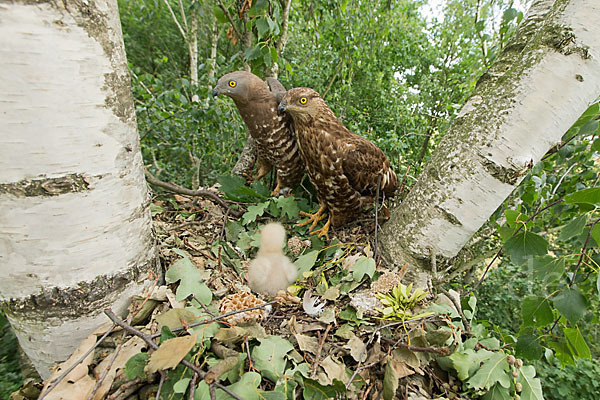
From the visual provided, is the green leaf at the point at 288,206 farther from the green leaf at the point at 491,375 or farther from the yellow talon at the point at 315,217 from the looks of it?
the green leaf at the point at 491,375

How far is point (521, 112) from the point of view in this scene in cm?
99

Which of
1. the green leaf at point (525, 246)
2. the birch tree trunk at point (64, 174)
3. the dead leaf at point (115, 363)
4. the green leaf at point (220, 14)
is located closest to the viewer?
the birch tree trunk at point (64, 174)

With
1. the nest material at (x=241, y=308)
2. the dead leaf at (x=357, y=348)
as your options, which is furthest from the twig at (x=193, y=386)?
the dead leaf at (x=357, y=348)

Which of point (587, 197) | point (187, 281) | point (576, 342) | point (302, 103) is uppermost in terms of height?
point (587, 197)

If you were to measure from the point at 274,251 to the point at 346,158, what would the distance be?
0.65m

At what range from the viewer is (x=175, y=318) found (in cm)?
86

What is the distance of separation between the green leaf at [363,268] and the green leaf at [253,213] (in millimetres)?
660

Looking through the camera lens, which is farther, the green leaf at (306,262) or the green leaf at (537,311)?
the green leaf at (306,262)

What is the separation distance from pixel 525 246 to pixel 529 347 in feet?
1.16

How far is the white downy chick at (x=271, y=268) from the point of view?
4.44 ft

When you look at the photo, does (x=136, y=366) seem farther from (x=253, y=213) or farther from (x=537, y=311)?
(x=537, y=311)

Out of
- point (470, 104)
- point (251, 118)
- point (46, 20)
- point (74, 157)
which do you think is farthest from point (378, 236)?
point (46, 20)

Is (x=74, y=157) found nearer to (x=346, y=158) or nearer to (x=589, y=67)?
(x=346, y=158)

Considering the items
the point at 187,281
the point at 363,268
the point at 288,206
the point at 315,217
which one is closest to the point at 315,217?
the point at 315,217
